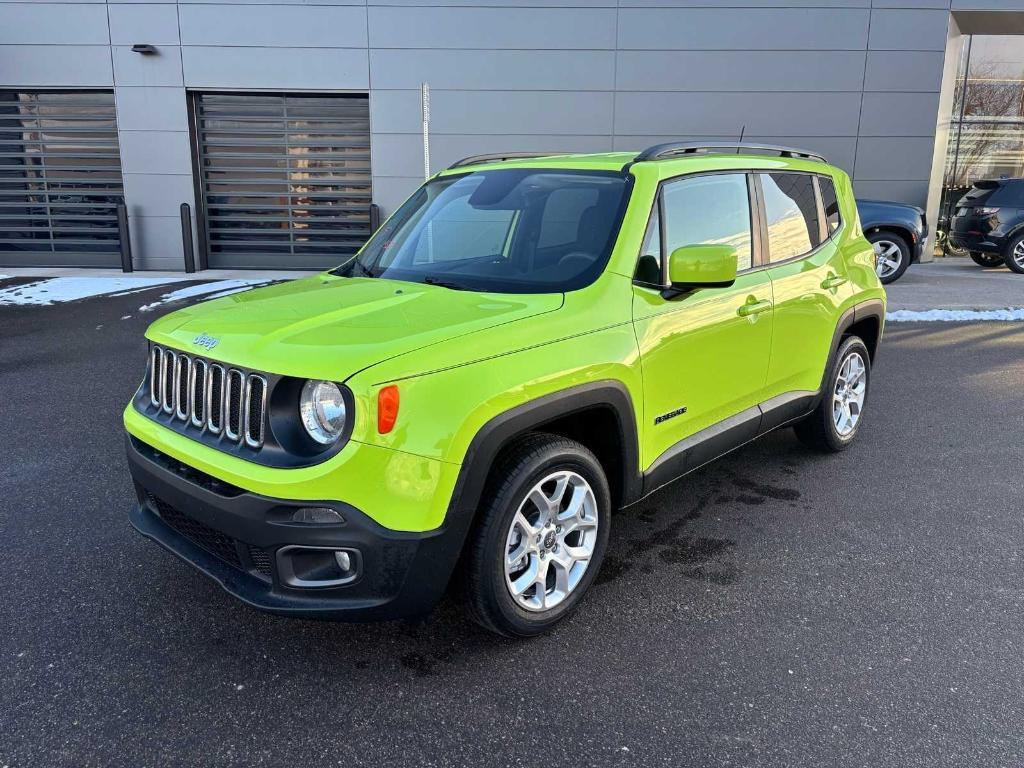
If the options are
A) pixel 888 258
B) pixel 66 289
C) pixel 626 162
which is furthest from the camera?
pixel 888 258

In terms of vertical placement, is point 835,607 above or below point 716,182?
below

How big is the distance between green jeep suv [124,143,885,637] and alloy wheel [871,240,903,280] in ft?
29.8

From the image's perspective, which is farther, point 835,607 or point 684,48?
point 684,48

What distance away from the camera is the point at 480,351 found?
266 centimetres

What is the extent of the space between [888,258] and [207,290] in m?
10.7

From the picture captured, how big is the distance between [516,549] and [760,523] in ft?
5.64

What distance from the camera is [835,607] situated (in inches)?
127

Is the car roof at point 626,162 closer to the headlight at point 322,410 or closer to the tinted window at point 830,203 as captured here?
the tinted window at point 830,203

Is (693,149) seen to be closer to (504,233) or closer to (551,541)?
(504,233)

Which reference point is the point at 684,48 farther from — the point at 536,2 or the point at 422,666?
the point at 422,666

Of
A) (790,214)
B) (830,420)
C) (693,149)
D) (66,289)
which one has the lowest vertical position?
(66,289)

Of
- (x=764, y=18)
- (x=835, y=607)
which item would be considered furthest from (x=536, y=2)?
(x=835, y=607)

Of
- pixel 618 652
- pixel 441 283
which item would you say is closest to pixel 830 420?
pixel 618 652

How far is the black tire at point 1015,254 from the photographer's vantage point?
14.1 metres
